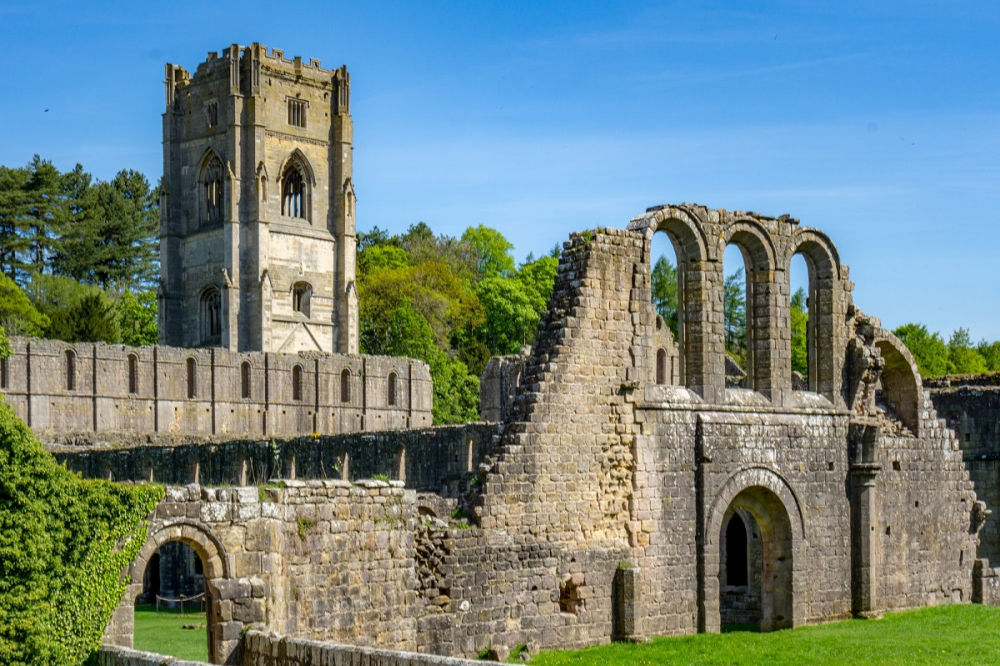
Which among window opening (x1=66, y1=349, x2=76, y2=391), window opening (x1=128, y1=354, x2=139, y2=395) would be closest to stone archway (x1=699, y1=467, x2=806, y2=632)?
window opening (x1=66, y1=349, x2=76, y2=391)

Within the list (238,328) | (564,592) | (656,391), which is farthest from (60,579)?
(238,328)

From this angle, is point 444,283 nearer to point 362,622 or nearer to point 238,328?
point 238,328

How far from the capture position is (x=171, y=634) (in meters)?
23.8

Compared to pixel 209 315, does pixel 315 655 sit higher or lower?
lower

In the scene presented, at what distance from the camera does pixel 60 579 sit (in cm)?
1477

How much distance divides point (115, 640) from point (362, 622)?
3.07 metres

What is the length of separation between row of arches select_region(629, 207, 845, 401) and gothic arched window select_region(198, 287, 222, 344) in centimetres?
5887

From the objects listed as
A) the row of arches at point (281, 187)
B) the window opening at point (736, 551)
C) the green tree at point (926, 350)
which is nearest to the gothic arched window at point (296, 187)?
the row of arches at point (281, 187)

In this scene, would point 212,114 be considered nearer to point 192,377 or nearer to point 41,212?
point 41,212

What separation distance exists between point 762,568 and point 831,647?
10.4 feet

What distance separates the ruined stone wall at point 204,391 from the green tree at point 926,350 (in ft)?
74.1

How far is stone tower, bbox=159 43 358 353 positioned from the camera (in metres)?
79.5

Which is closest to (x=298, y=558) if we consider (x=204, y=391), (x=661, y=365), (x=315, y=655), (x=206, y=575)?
(x=206, y=575)

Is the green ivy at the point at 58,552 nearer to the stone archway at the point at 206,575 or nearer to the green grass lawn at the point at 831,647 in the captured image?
the stone archway at the point at 206,575
